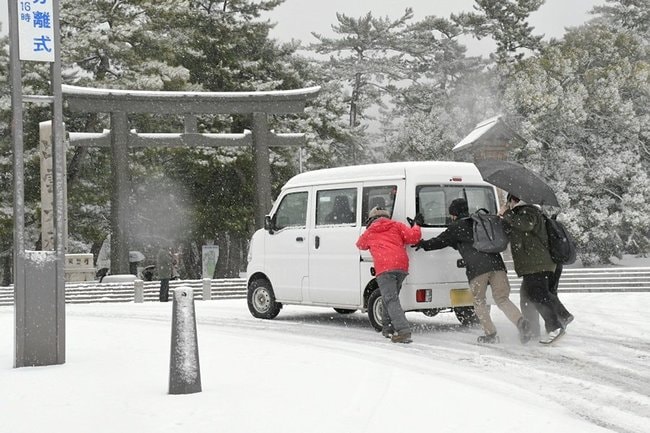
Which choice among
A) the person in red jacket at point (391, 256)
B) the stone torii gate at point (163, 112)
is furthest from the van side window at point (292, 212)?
the stone torii gate at point (163, 112)

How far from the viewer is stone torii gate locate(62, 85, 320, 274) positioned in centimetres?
2266

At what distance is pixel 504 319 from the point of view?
1194 cm

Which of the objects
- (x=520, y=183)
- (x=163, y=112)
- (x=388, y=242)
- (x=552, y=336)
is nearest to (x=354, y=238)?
(x=388, y=242)

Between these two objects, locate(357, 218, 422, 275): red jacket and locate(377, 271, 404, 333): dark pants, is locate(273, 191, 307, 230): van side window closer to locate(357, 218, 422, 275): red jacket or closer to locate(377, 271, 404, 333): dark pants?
locate(357, 218, 422, 275): red jacket

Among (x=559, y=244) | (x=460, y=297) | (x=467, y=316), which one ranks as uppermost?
(x=559, y=244)

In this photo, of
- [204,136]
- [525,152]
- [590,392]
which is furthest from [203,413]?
[525,152]

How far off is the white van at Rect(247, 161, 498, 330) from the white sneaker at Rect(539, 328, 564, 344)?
137cm

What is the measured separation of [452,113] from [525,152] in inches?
312

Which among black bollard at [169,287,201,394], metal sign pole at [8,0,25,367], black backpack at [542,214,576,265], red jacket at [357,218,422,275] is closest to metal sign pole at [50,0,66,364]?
metal sign pole at [8,0,25,367]

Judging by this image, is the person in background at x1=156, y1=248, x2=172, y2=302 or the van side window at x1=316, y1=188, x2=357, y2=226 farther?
the person in background at x1=156, y1=248, x2=172, y2=302

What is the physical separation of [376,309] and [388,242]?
1.31 m

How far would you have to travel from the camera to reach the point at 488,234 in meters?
9.14

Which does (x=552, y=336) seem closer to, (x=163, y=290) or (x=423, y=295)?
(x=423, y=295)

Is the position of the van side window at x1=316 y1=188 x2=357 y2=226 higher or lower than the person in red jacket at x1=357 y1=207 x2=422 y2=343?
higher
